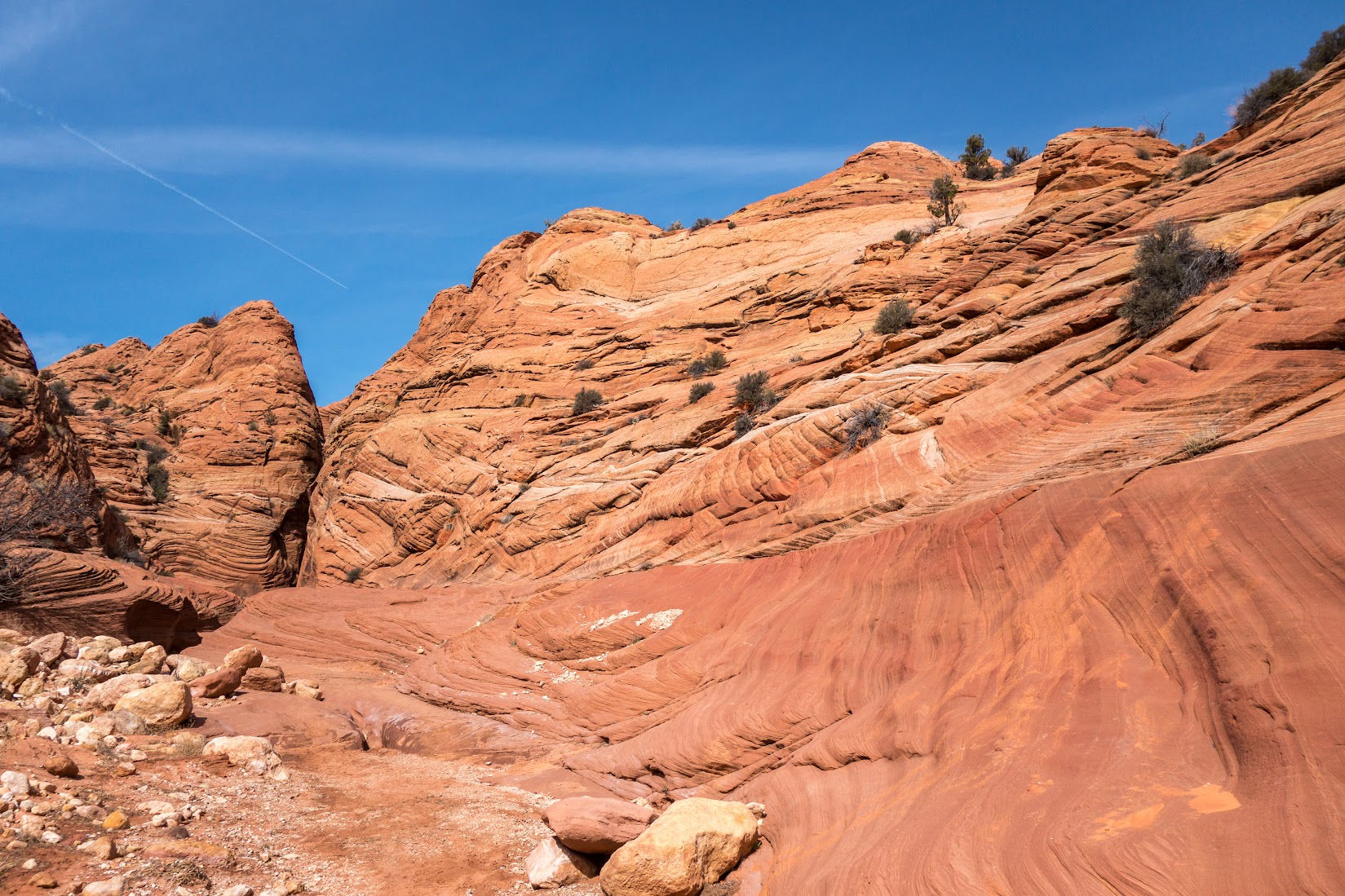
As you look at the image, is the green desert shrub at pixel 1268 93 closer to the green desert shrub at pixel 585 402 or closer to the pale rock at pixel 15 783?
the green desert shrub at pixel 585 402

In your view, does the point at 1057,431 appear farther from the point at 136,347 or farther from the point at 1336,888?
the point at 136,347

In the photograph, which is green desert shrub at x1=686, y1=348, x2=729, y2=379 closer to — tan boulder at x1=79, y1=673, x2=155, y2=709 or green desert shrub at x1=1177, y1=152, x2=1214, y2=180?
green desert shrub at x1=1177, y1=152, x2=1214, y2=180

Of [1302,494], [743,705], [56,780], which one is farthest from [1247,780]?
[56,780]

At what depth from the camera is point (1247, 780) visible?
187 inches

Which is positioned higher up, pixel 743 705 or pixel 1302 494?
pixel 1302 494

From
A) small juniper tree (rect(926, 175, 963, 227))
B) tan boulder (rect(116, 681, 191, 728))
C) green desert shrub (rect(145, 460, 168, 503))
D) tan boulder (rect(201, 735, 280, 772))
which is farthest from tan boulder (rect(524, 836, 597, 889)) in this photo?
green desert shrub (rect(145, 460, 168, 503))

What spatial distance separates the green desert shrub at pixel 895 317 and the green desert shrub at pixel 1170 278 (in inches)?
290

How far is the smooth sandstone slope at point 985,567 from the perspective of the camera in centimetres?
524

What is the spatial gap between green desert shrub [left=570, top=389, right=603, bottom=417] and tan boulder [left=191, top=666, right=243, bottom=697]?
16814mm

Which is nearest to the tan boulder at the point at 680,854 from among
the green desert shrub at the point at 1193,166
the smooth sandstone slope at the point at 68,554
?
the smooth sandstone slope at the point at 68,554

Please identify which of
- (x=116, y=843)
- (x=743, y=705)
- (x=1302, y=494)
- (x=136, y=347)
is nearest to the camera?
(x=1302, y=494)

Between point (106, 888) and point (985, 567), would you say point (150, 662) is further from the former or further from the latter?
point (985, 567)

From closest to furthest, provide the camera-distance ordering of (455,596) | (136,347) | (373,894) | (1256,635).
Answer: (1256,635) → (373,894) → (455,596) → (136,347)

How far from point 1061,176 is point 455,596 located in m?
23.3
